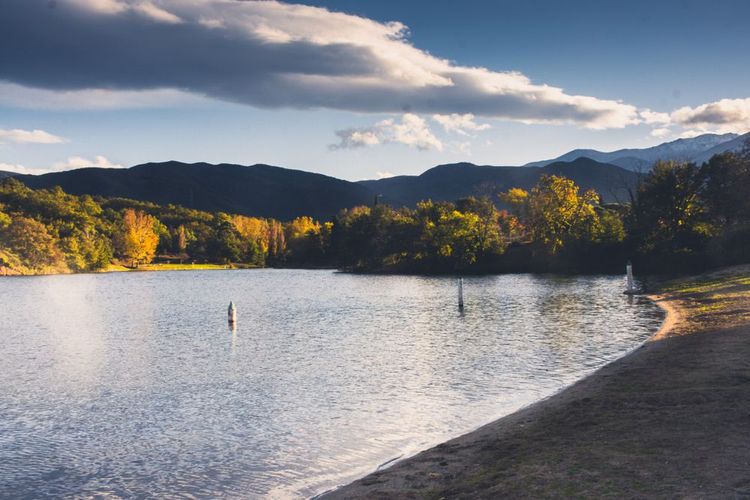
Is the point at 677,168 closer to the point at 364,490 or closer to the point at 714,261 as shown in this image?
the point at 714,261

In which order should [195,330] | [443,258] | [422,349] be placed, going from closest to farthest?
[422,349] < [195,330] < [443,258]

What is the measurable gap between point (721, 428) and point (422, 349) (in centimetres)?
2254

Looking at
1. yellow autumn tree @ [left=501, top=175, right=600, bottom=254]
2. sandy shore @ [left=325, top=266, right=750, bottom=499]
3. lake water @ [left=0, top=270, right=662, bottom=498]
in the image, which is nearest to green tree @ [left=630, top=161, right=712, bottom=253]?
yellow autumn tree @ [left=501, top=175, right=600, bottom=254]

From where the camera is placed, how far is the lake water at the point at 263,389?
15.5m

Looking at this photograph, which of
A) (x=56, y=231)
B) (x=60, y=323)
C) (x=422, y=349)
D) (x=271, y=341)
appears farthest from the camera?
(x=56, y=231)

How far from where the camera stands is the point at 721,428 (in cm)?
1330

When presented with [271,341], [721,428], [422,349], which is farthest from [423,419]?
[271,341]

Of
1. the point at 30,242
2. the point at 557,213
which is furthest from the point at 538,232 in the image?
the point at 30,242

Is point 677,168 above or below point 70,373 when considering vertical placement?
above

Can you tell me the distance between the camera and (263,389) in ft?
83.4

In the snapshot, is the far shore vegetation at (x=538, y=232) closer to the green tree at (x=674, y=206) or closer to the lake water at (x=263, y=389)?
the green tree at (x=674, y=206)

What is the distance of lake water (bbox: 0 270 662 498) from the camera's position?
1546 centimetres

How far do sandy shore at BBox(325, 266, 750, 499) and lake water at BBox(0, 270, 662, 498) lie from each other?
1866 mm

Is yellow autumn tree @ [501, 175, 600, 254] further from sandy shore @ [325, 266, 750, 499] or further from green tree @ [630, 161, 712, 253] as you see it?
Answer: sandy shore @ [325, 266, 750, 499]
